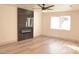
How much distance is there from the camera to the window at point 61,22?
8.26 meters

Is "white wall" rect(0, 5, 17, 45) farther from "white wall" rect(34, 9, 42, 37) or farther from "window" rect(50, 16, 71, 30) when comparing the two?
"window" rect(50, 16, 71, 30)

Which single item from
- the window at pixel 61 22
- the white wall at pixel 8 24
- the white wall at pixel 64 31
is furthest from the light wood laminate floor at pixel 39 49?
the window at pixel 61 22

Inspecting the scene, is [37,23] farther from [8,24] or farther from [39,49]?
[39,49]

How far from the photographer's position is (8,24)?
249 inches

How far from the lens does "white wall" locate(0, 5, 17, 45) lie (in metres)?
5.95

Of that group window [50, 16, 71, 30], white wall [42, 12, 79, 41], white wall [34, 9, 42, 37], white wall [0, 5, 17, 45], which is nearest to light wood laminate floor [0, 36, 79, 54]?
white wall [0, 5, 17, 45]

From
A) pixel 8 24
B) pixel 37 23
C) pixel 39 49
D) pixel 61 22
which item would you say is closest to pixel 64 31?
pixel 61 22

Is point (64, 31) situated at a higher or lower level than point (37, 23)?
lower

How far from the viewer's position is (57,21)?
8898mm

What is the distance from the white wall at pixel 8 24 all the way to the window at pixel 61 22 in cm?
337

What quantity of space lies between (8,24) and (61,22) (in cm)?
401
